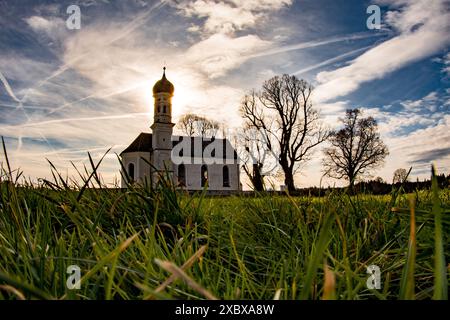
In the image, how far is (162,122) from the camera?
55.3 metres

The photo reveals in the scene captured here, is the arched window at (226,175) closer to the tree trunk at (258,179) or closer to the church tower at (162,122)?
the church tower at (162,122)

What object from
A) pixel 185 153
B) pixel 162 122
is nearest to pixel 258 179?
pixel 185 153

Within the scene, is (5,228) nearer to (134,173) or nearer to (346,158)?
(346,158)

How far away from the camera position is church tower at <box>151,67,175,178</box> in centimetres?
5377

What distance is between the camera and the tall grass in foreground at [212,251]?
85 centimetres

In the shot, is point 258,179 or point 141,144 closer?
point 258,179

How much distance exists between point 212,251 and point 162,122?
5459 centimetres

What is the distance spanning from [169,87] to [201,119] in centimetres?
1076

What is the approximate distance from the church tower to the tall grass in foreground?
49857 mm

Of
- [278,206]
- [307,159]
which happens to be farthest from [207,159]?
[278,206]

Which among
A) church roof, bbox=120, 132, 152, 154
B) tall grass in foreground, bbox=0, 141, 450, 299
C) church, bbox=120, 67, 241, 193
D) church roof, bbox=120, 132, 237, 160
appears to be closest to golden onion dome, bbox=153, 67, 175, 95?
church, bbox=120, 67, 241, 193

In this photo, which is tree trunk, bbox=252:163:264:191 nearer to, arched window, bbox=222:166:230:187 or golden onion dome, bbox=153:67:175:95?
arched window, bbox=222:166:230:187

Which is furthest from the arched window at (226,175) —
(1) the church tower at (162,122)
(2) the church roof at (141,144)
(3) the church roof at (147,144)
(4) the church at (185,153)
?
(2) the church roof at (141,144)

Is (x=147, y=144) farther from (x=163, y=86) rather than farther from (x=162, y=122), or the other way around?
(x=163, y=86)
